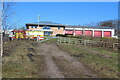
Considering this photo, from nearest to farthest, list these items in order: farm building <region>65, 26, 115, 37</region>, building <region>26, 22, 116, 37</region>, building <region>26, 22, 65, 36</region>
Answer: building <region>26, 22, 65, 36</region>
building <region>26, 22, 116, 37</region>
farm building <region>65, 26, 115, 37</region>

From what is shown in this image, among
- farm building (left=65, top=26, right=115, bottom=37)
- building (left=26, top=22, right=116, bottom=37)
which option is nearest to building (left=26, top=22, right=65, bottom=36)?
building (left=26, top=22, right=116, bottom=37)

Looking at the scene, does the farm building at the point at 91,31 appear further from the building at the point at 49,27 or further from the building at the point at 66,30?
the building at the point at 49,27

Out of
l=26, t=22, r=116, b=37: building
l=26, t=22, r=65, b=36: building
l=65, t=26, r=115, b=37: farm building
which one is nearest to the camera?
l=26, t=22, r=65, b=36: building

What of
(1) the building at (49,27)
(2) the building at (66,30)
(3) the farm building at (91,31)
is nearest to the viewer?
(1) the building at (49,27)

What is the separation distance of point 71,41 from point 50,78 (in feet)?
54.3

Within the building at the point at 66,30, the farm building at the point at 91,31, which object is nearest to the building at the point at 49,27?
the building at the point at 66,30

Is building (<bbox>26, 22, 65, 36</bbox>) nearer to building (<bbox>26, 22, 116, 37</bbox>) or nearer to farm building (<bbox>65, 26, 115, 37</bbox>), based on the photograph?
building (<bbox>26, 22, 116, 37</bbox>)

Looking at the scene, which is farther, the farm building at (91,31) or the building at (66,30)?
the farm building at (91,31)

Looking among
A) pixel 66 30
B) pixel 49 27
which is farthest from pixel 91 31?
pixel 49 27

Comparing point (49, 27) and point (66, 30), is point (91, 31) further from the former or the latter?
point (49, 27)

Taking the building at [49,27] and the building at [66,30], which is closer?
the building at [49,27]

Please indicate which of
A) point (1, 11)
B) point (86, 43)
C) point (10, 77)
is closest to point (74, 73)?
point (10, 77)

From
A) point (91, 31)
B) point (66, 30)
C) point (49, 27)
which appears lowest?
point (91, 31)

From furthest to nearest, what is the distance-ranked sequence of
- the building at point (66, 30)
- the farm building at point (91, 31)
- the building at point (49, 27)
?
1. the farm building at point (91, 31)
2. the building at point (66, 30)
3. the building at point (49, 27)
